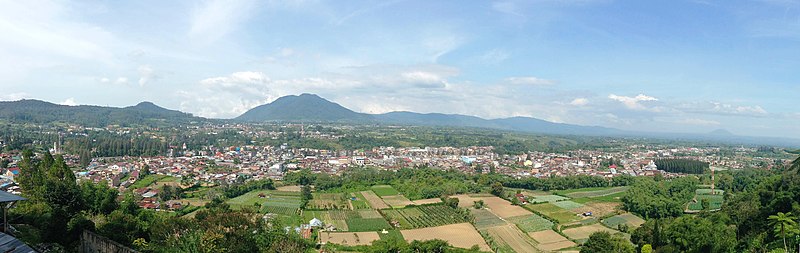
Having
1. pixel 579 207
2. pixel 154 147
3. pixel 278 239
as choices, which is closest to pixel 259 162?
pixel 154 147

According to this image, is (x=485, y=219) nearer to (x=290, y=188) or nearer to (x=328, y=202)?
(x=328, y=202)

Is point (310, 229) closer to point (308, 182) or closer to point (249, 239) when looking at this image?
point (249, 239)

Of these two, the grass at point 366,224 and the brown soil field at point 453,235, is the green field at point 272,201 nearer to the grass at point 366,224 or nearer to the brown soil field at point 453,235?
the grass at point 366,224

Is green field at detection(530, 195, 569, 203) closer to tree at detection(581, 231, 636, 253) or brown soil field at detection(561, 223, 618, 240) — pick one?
brown soil field at detection(561, 223, 618, 240)

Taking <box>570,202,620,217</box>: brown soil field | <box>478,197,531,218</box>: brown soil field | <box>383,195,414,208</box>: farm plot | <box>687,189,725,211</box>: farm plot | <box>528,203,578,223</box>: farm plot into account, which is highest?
<box>687,189,725,211</box>: farm plot

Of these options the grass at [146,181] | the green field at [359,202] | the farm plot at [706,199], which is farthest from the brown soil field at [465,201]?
the grass at [146,181]

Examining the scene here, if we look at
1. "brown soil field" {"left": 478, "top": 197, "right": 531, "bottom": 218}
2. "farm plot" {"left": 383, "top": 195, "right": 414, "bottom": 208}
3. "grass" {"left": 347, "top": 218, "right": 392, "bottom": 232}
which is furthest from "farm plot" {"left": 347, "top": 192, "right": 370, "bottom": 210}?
"brown soil field" {"left": 478, "top": 197, "right": 531, "bottom": 218}
